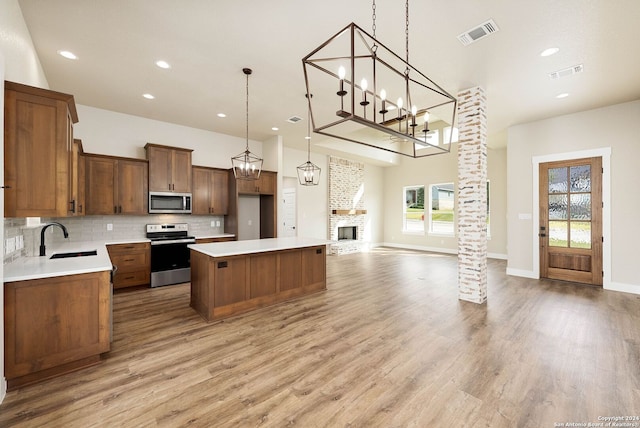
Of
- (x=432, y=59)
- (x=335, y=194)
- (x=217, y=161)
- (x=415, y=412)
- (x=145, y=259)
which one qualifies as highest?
(x=432, y=59)

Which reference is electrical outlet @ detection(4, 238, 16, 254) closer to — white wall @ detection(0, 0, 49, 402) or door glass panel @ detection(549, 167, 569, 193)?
white wall @ detection(0, 0, 49, 402)

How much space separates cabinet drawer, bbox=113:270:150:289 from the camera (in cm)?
462

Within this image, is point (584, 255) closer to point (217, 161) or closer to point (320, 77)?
point (320, 77)

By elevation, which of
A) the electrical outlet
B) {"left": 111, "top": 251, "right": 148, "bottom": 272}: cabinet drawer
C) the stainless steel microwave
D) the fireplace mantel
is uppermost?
the stainless steel microwave

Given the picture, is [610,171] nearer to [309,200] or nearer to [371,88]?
[371,88]

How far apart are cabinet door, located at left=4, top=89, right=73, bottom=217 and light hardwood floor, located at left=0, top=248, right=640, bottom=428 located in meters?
1.47

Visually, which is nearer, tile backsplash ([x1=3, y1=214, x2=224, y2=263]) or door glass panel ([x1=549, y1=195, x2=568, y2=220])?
tile backsplash ([x1=3, y1=214, x2=224, y2=263])

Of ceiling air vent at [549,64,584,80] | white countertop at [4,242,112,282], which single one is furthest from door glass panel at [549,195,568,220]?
white countertop at [4,242,112,282]

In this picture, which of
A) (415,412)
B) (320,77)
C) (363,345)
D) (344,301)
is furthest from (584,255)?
(320,77)

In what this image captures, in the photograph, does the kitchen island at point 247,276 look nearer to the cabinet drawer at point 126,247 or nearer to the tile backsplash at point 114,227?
the cabinet drawer at point 126,247

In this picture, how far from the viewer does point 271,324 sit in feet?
10.8

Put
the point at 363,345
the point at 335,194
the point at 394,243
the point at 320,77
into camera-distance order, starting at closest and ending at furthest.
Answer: the point at 363,345 < the point at 320,77 < the point at 335,194 < the point at 394,243

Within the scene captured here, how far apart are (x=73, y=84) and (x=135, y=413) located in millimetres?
4673

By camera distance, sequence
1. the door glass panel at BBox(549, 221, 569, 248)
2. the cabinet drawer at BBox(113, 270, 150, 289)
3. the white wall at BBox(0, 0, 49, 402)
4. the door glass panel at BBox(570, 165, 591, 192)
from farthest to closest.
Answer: the door glass panel at BBox(549, 221, 569, 248), the door glass panel at BBox(570, 165, 591, 192), the cabinet drawer at BBox(113, 270, 150, 289), the white wall at BBox(0, 0, 49, 402)
